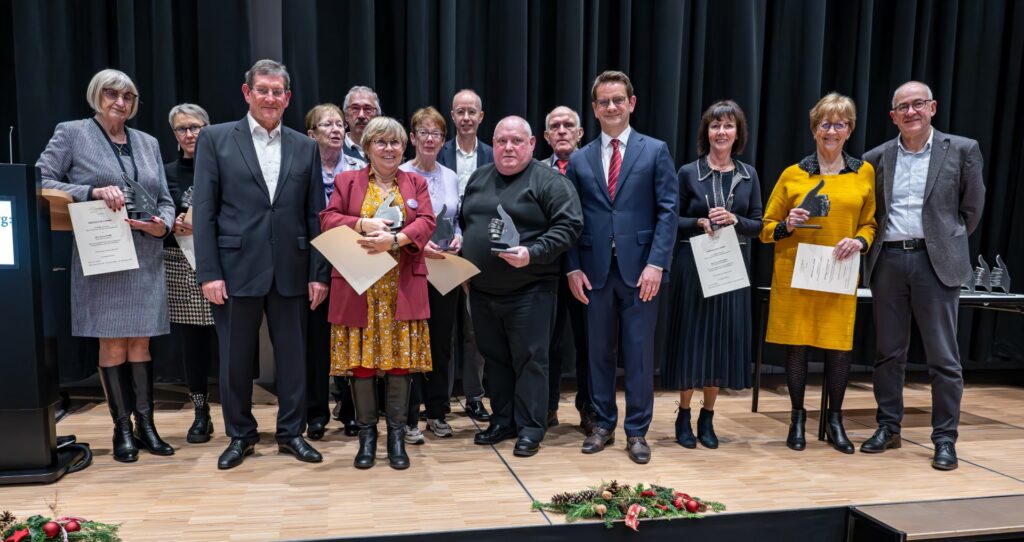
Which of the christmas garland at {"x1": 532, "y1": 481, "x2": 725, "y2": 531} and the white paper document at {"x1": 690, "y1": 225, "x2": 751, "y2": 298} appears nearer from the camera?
the christmas garland at {"x1": 532, "y1": 481, "x2": 725, "y2": 531}

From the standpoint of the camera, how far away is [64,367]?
3.87m

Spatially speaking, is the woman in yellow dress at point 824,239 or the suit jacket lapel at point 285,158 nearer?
the suit jacket lapel at point 285,158

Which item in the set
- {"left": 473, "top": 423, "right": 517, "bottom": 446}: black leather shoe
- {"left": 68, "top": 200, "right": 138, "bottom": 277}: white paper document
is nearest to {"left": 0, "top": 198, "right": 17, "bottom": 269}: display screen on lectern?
{"left": 68, "top": 200, "right": 138, "bottom": 277}: white paper document

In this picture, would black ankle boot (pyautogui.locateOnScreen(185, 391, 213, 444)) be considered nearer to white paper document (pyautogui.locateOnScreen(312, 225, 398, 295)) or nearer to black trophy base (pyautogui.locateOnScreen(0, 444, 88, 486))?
black trophy base (pyautogui.locateOnScreen(0, 444, 88, 486))

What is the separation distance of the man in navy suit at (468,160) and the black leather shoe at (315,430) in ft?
2.64

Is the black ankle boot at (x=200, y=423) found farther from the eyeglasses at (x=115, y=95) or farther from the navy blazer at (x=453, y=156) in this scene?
the navy blazer at (x=453, y=156)

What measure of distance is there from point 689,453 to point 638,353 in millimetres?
541

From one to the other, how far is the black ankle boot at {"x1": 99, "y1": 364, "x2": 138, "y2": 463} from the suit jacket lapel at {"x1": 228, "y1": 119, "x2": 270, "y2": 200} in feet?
3.35

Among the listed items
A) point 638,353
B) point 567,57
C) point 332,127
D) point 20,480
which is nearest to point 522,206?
point 638,353

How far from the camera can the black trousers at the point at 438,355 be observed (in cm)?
321

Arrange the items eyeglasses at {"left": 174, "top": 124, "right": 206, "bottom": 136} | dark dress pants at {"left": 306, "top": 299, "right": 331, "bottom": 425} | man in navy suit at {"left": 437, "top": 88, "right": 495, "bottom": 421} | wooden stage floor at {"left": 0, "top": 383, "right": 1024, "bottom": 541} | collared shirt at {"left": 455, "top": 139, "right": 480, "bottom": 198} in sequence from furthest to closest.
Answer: collared shirt at {"left": 455, "top": 139, "right": 480, "bottom": 198} → man in navy suit at {"left": 437, "top": 88, "right": 495, "bottom": 421} → dark dress pants at {"left": 306, "top": 299, "right": 331, "bottom": 425} → eyeglasses at {"left": 174, "top": 124, "right": 206, "bottom": 136} → wooden stage floor at {"left": 0, "top": 383, "right": 1024, "bottom": 541}

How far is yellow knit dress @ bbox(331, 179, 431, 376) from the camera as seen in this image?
2.73 m

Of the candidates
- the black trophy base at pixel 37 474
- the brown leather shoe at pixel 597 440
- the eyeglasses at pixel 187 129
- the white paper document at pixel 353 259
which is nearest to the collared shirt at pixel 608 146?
the white paper document at pixel 353 259

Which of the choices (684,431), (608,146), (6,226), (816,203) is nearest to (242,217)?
(6,226)
